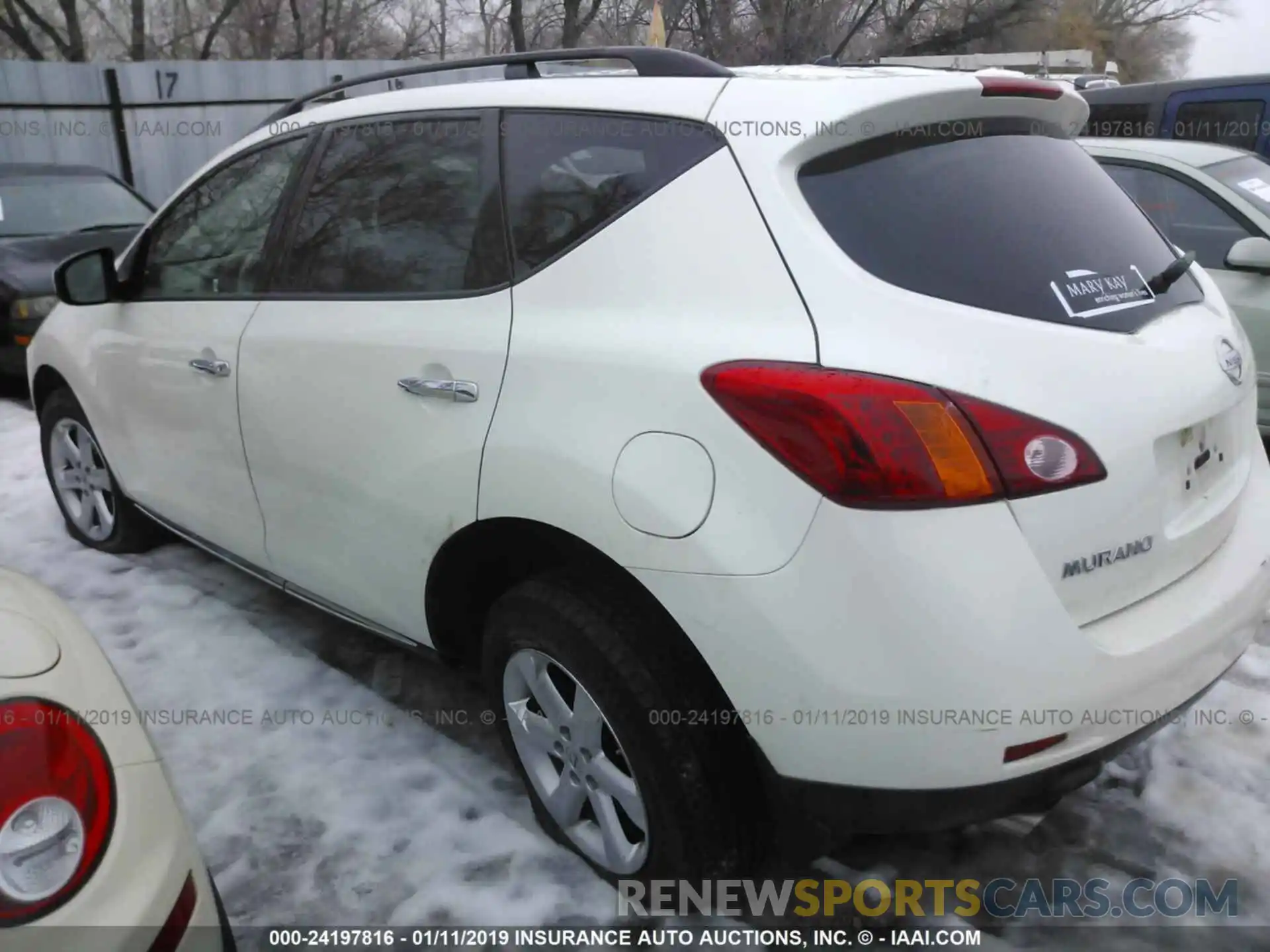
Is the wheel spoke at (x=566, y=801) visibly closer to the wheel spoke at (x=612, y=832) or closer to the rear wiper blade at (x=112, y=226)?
the wheel spoke at (x=612, y=832)

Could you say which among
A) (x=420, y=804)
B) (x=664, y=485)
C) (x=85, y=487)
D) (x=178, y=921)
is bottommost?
(x=420, y=804)

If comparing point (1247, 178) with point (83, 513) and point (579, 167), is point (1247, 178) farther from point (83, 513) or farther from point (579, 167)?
point (83, 513)

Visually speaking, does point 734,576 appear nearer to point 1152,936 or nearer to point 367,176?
point 1152,936

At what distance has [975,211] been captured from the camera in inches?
77.9

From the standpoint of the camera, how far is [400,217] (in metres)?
2.62

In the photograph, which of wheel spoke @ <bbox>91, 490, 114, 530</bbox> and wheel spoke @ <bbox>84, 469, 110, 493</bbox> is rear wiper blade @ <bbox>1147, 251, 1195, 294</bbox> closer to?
wheel spoke @ <bbox>84, 469, 110, 493</bbox>

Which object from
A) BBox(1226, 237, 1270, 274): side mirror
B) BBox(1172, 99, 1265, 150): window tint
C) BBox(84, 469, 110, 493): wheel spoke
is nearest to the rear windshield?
BBox(1226, 237, 1270, 274): side mirror

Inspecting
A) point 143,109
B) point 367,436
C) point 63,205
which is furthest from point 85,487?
point 143,109

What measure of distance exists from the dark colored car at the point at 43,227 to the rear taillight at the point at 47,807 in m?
5.87

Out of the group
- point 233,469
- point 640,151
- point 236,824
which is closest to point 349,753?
point 236,824

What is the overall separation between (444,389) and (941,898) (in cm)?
162

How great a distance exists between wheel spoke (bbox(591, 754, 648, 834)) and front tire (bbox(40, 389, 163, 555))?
107 inches

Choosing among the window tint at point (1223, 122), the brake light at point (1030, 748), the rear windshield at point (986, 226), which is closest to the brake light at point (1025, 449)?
the rear windshield at point (986, 226)

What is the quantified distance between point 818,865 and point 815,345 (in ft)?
4.38
